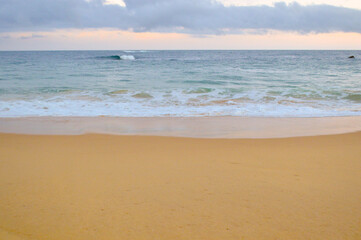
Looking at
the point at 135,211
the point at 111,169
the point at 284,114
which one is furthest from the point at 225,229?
the point at 284,114

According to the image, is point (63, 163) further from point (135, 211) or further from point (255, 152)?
point (255, 152)

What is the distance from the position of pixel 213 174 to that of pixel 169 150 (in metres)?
1.19

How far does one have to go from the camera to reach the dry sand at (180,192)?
206 cm

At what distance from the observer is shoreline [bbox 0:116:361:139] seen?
5352mm

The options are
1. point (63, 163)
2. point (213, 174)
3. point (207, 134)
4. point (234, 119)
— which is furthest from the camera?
point (234, 119)

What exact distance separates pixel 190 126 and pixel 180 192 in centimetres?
345

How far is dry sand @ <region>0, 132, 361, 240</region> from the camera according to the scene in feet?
6.77

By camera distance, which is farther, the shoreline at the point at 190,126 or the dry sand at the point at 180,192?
the shoreline at the point at 190,126

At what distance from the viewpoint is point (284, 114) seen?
746 centimetres

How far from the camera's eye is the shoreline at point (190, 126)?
5352 mm

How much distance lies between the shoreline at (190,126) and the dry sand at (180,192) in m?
1.06

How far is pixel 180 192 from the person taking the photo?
2.62 m

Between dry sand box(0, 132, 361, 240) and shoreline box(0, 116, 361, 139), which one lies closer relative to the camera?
dry sand box(0, 132, 361, 240)

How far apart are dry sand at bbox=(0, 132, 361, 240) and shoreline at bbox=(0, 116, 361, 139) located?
1065mm
